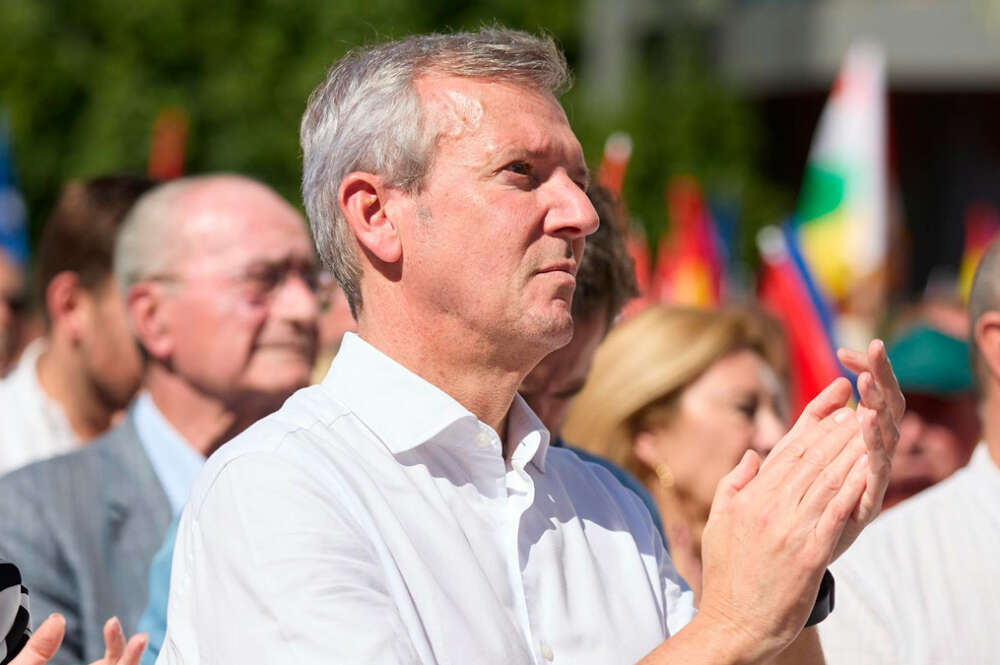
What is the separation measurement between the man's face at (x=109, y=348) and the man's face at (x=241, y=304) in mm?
368

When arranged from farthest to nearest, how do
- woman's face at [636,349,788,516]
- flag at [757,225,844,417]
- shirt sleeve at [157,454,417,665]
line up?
flag at [757,225,844,417], woman's face at [636,349,788,516], shirt sleeve at [157,454,417,665]

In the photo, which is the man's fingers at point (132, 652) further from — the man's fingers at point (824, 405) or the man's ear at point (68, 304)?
the man's ear at point (68, 304)

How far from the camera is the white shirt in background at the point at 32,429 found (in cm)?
467

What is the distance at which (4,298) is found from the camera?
7.14m

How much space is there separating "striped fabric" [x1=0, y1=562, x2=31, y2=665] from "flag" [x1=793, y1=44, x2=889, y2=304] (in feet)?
21.9

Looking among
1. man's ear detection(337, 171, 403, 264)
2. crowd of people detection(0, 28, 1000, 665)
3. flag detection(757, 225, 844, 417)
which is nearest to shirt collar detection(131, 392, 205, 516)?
crowd of people detection(0, 28, 1000, 665)

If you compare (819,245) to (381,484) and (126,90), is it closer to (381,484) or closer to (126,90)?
(381,484)

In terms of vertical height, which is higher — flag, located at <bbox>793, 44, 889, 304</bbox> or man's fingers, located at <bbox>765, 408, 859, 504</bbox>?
man's fingers, located at <bbox>765, 408, 859, 504</bbox>

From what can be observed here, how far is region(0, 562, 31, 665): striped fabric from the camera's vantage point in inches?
89.0

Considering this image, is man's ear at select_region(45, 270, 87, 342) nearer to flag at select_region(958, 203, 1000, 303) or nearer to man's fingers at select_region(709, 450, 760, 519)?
man's fingers at select_region(709, 450, 760, 519)

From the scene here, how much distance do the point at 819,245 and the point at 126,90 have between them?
519 inches

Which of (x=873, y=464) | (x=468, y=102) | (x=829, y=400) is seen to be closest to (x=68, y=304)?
(x=468, y=102)

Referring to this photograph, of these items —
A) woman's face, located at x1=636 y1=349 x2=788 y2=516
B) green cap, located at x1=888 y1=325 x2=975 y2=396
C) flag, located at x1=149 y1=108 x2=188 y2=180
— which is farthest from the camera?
flag, located at x1=149 y1=108 x2=188 y2=180

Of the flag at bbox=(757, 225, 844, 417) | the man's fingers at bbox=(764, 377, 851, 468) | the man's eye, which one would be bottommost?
the flag at bbox=(757, 225, 844, 417)
